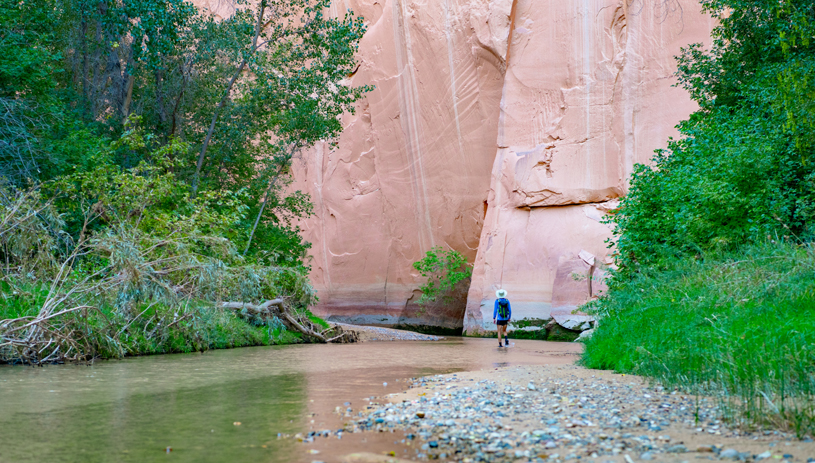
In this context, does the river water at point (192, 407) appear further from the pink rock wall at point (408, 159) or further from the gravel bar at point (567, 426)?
the pink rock wall at point (408, 159)

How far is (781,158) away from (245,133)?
53.0ft

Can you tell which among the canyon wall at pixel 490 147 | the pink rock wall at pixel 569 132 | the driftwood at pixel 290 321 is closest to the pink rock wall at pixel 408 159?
the canyon wall at pixel 490 147

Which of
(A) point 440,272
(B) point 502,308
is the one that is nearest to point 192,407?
(B) point 502,308

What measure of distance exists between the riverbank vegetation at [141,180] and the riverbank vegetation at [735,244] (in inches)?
317

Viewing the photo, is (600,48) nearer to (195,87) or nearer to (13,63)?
(195,87)

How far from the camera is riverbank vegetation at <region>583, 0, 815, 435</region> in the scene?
5418mm

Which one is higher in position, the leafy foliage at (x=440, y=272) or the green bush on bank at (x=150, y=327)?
the leafy foliage at (x=440, y=272)

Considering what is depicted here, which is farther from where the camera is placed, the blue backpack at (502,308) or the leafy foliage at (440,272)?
the leafy foliage at (440,272)

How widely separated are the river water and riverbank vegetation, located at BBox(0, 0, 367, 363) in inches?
60.1

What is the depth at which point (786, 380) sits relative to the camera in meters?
4.86

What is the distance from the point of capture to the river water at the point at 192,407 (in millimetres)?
4234

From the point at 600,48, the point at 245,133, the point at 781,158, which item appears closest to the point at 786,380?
the point at 781,158

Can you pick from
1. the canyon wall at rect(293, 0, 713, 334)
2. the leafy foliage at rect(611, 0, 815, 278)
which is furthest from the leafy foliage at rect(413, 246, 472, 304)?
the leafy foliage at rect(611, 0, 815, 278)

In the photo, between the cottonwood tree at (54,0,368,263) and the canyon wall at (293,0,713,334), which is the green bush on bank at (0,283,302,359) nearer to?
the cottonwood tree at (54,0,368,263)
